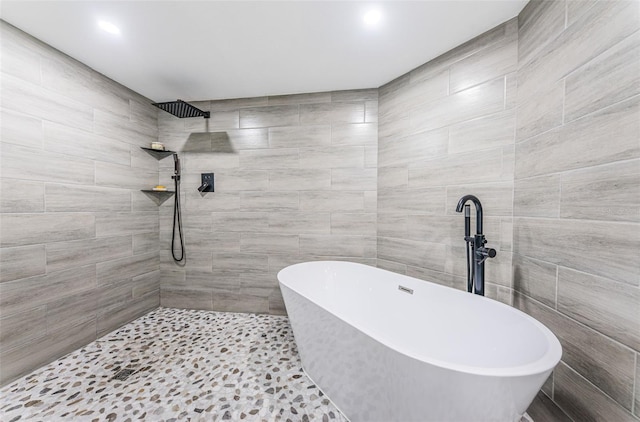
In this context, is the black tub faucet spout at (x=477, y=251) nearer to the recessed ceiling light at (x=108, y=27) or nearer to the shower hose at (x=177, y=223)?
the recessed ceiling light at (x=108, y=27)

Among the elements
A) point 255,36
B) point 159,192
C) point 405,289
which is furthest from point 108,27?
point 405,289

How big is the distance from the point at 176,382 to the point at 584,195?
95.5 inches

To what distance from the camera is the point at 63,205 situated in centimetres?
183

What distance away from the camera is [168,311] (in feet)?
8.71

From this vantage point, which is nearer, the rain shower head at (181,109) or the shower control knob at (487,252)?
the shower control knob at (487,252)

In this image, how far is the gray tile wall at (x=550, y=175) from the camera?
3.08 feet

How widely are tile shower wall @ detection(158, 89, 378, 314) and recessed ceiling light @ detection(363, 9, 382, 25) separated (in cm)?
84

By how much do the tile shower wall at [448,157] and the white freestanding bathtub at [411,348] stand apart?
0.35m

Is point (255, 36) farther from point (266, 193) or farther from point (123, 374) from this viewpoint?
point (123, 374)

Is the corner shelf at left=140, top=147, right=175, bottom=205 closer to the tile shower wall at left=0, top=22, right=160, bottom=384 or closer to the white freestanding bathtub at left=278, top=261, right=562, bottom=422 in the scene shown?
the tile shower wall at left=0, top=22, right=160, bottom=384

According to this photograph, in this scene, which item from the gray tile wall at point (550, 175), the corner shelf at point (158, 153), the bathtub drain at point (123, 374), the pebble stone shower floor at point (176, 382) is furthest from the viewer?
the corner shelf at point (158, 153)

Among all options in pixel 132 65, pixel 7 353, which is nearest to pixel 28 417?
pixel 7 353

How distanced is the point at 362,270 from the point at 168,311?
210cm

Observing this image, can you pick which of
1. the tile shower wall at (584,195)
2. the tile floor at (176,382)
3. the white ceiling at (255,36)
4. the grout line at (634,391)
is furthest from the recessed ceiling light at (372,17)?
the tile floor at (176,382)
